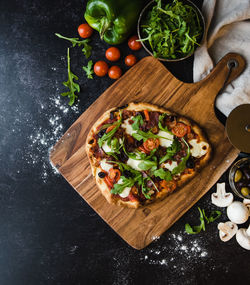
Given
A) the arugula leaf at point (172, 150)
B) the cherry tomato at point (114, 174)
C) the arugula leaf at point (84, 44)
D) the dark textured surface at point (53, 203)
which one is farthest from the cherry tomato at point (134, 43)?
the cherry tomato at point (114, 174)

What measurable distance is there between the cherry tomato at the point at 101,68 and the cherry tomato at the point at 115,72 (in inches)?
2.4

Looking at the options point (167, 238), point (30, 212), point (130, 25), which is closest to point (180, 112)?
point (130, 25)

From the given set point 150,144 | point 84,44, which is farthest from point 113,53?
point 150,144

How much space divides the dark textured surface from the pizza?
0.47 m

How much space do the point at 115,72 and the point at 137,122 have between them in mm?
695

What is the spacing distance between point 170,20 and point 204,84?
78 cm

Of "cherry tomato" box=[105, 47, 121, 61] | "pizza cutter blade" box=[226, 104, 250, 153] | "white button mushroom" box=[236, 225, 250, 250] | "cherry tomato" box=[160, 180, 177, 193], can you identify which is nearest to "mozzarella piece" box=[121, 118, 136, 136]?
"cherry tomato" box=[160, 180, 177, 193]

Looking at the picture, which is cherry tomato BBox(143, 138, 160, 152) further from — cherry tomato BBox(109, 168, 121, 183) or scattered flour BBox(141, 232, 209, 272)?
scattered flour BBox(141, 232, 209, 272)

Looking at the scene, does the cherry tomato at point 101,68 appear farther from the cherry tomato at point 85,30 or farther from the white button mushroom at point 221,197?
the white button mushroom at point 221,197

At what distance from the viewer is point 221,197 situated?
3385mm

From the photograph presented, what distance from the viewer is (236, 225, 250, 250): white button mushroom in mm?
3312

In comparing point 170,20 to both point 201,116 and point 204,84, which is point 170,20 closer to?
point 204,84

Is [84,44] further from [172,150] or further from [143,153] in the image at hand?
[172,150]

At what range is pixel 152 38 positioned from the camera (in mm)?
3141
